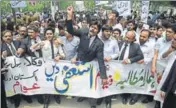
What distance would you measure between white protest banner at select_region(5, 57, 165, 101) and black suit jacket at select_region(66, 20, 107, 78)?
143 mm

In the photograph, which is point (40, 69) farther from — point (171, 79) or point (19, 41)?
point (171, 79)

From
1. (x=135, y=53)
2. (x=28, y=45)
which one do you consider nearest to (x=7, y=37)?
(x=28, y=45)

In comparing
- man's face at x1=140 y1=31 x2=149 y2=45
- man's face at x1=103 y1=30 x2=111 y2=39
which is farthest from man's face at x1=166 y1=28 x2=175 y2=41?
man's face at x1=103 y1=30 x2=111 y2=39

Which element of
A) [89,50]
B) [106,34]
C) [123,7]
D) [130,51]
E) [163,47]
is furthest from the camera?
[123,7]

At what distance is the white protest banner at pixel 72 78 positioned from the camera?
23.6ft

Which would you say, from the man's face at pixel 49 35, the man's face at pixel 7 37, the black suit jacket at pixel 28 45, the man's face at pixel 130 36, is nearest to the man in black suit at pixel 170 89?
the man's face at pixel 130 36

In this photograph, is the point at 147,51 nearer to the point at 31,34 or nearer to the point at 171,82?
the point at 171,82

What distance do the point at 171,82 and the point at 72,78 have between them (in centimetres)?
204

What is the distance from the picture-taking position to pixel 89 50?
6.98 m

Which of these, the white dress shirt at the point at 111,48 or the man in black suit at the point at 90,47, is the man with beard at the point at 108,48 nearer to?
the white dress shirt at the point at 111,48

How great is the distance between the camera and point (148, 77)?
7270 millimetres

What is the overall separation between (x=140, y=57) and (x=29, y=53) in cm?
218

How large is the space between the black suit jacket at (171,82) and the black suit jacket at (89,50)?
1.30 m

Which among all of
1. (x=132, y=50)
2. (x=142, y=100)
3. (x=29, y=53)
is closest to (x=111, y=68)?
(x=132, y=50)
